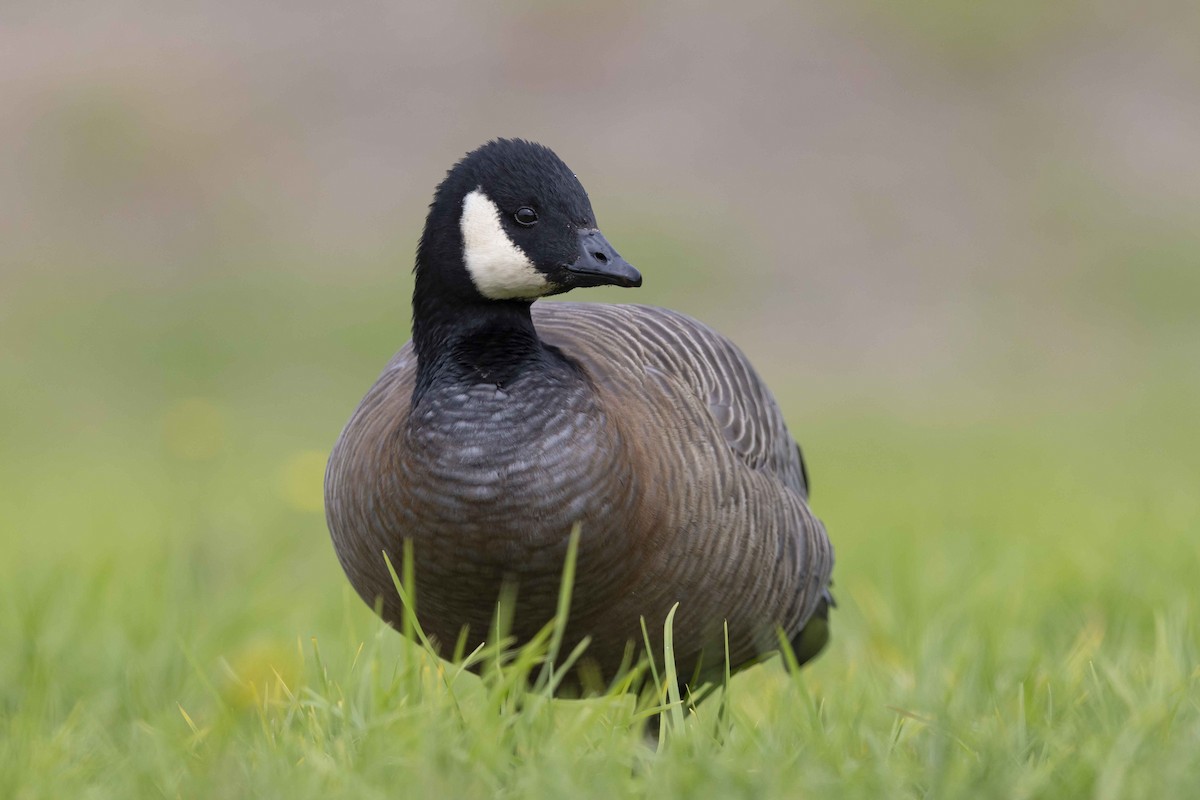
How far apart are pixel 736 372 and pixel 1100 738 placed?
1837 mm

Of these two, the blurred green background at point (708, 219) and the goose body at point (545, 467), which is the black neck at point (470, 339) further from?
the blurred green background at point (708, 219)

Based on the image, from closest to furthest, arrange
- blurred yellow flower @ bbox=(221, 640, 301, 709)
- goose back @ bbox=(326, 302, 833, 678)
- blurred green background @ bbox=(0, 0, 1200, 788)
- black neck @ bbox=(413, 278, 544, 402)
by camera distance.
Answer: blurred yellow flower @ bbox=(221, 640, 301, 709) → goose back @ bbox=(326, 302, 833, 678) → black neck @ bbox=(413, 278, 544, 402) → blurred green background @ bbox=(0, 0, 1200, 788)

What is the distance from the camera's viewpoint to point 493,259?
11.7 ft

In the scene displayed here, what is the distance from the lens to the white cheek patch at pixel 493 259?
3.57 meters

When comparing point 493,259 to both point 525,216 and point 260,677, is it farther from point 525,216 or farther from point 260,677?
point 260,677

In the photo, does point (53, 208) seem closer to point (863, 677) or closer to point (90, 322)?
point (90, 322)

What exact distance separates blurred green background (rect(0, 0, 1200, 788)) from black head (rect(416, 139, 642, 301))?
5.10 meters

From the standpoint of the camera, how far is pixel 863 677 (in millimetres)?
4113

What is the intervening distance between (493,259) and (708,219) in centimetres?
1399

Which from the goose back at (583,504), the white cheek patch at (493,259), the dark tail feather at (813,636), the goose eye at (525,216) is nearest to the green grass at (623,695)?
the dark tail feather at (813,636)

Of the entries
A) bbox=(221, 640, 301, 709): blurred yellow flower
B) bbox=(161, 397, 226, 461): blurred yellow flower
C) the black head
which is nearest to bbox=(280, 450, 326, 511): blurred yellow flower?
bbox=(161, 397, 226, 461): blurred yellow flower

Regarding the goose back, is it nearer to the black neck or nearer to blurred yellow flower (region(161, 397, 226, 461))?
the black neck

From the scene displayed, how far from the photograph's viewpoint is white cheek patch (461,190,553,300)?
11.7 feet

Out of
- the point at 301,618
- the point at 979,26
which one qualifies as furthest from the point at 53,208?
the point at 301,618
